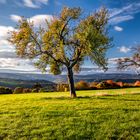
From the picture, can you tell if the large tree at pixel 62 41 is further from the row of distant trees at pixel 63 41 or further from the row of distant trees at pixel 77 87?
the row of distant trees at pixel 77 87

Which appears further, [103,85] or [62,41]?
[103,85]

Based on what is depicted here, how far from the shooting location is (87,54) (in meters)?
45.2

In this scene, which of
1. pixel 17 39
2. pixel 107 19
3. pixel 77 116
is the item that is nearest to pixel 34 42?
pixel 17 39

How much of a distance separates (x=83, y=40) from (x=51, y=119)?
1916 centimetres

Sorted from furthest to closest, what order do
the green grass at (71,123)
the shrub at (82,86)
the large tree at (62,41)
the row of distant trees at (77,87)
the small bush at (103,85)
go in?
the shrub at (82,86), the row of distant trees at (77,87), the small bush at (103,85), the large tree at (62,41), the green grass at (71,123)

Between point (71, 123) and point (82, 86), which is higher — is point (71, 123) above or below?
below

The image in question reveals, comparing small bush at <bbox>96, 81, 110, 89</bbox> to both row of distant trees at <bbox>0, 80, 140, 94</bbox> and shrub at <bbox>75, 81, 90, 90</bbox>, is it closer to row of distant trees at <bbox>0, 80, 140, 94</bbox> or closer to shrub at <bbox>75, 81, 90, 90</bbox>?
row of distant trees at <bbox>0, 80, 140, 94</bbox>

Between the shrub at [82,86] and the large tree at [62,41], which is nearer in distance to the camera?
the large tree at [62,41]

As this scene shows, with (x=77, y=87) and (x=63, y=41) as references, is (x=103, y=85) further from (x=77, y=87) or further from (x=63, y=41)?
(x=63, y=41)

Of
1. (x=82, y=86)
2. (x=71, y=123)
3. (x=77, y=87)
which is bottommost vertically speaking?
(x=71, y=123)

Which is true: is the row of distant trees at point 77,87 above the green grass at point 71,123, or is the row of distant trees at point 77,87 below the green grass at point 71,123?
above

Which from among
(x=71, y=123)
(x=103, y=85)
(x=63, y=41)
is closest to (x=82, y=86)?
(x=103, y=85)

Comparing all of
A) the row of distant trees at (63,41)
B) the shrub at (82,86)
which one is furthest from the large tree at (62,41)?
the shrub at (82,86)

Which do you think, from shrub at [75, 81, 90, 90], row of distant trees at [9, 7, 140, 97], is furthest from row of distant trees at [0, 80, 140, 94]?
row of distant trees at [9, 7, 140, 97]
